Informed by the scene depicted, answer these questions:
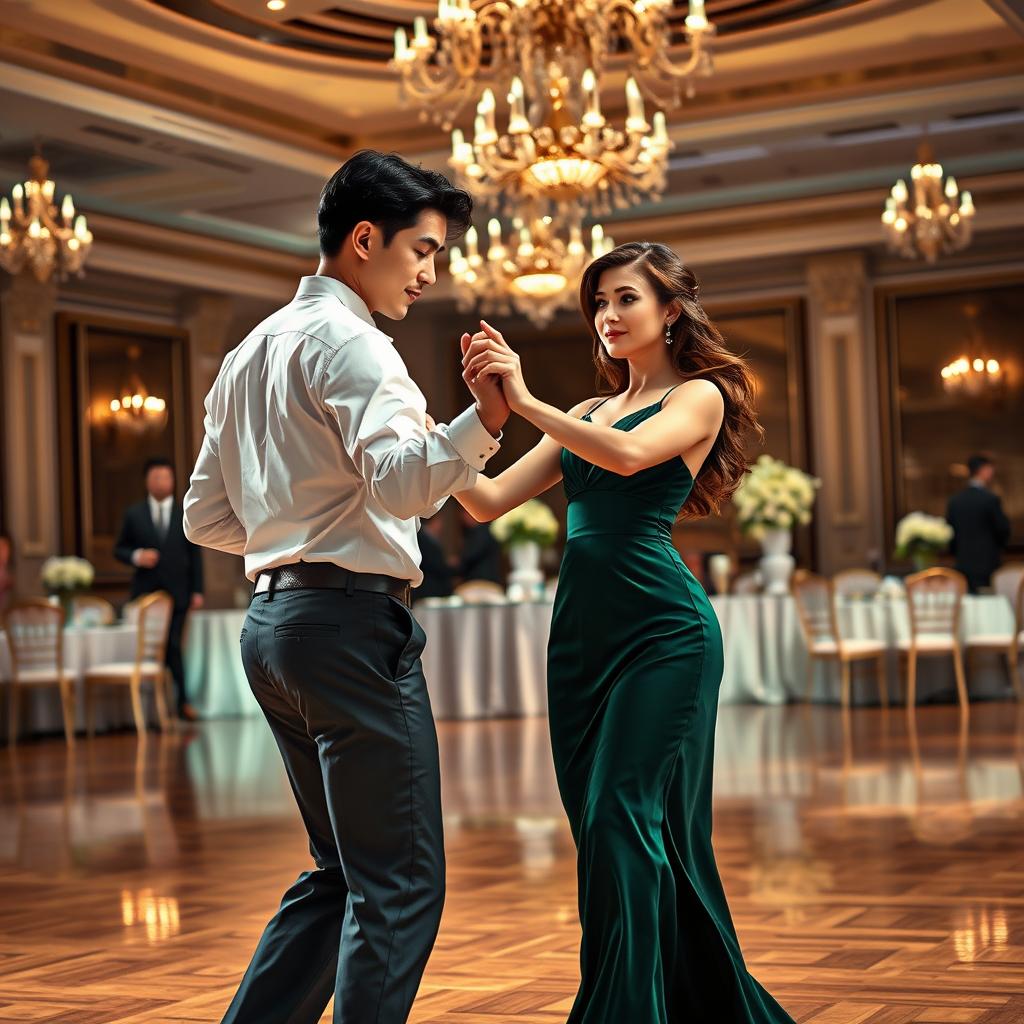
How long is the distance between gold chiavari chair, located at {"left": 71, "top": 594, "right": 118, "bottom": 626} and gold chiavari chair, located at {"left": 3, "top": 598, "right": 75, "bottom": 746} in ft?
2.75

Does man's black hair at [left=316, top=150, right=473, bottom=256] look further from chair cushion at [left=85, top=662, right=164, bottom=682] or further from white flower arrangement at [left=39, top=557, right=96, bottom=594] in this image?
white flower arrangement at [left=39, top=557, right=96, bottom=594]

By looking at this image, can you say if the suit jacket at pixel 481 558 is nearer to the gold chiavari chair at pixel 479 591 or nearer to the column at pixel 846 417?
the gold chiavari chair at pixel 479 591

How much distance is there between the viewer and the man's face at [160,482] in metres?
10.9

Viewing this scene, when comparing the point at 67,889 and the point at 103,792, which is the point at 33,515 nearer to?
the point at 103,792

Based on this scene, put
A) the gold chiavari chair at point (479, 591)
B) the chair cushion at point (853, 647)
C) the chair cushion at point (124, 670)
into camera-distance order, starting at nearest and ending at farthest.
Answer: the chair cushion at point (853, 647) < the chair cushion at point (124, 670) < the gold chiavari chair at point (479, 591)

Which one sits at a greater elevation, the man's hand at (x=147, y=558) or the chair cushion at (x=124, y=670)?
the man's hand at (x=147, y=558)

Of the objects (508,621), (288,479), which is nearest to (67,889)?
(288,479)

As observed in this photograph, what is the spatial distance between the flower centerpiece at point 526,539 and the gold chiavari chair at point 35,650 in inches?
118

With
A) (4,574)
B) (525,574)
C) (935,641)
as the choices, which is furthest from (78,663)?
(935,641)

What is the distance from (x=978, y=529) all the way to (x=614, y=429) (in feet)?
30.5

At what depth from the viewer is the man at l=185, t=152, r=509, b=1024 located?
6.77ft

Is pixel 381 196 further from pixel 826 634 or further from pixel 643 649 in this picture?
pixel 826 634

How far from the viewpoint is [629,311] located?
2703 millimetres

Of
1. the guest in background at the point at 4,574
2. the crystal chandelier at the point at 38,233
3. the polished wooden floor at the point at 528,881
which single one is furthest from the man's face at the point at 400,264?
the guest in background at the point at 4,574
